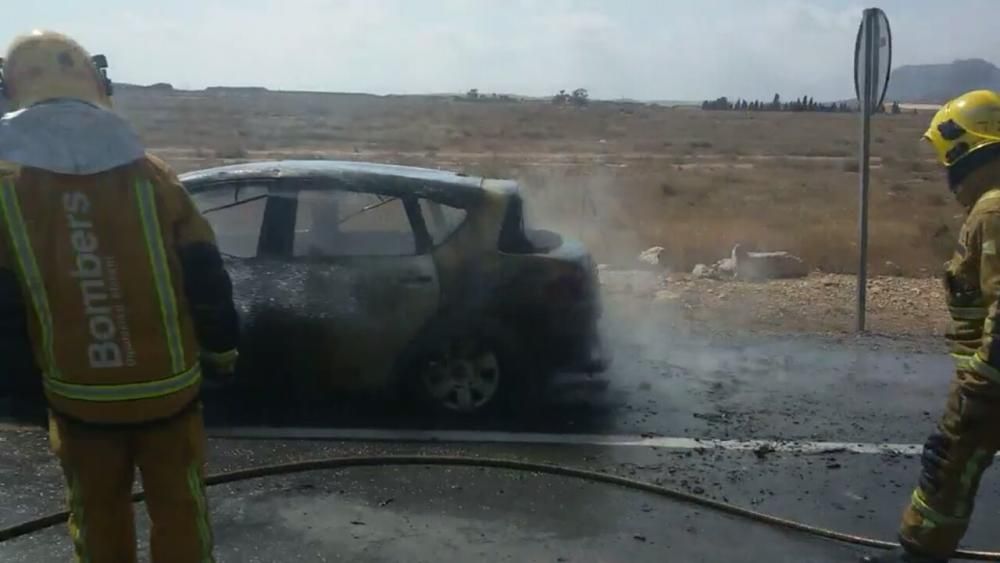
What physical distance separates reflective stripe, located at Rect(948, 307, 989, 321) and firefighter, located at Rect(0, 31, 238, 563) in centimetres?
265

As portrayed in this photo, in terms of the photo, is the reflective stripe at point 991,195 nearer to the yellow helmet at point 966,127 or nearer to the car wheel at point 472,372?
the yellow helmet at point 966,127

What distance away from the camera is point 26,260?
3039 millimetres

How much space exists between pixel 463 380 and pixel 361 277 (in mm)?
871

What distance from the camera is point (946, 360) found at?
321 inches

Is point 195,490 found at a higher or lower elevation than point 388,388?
higher

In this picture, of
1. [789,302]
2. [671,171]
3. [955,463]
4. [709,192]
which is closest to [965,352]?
[955,463]

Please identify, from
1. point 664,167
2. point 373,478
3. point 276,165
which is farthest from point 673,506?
point 664,167

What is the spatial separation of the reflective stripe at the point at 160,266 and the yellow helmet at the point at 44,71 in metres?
0.34

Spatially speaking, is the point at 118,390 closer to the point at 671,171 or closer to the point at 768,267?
the point at 768,267

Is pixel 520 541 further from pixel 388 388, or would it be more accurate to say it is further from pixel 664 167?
pixel 664 167

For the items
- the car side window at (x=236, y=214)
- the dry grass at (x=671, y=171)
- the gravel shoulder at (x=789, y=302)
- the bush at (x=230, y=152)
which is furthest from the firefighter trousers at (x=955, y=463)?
the bush at (x=230, y=152)

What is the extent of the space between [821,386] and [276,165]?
3.96m

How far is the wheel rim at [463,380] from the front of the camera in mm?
6461

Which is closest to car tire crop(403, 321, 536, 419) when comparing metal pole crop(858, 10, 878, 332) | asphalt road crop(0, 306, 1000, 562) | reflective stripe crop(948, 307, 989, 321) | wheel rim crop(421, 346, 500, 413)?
wheel rim crop(421, 346, 500, 413)
